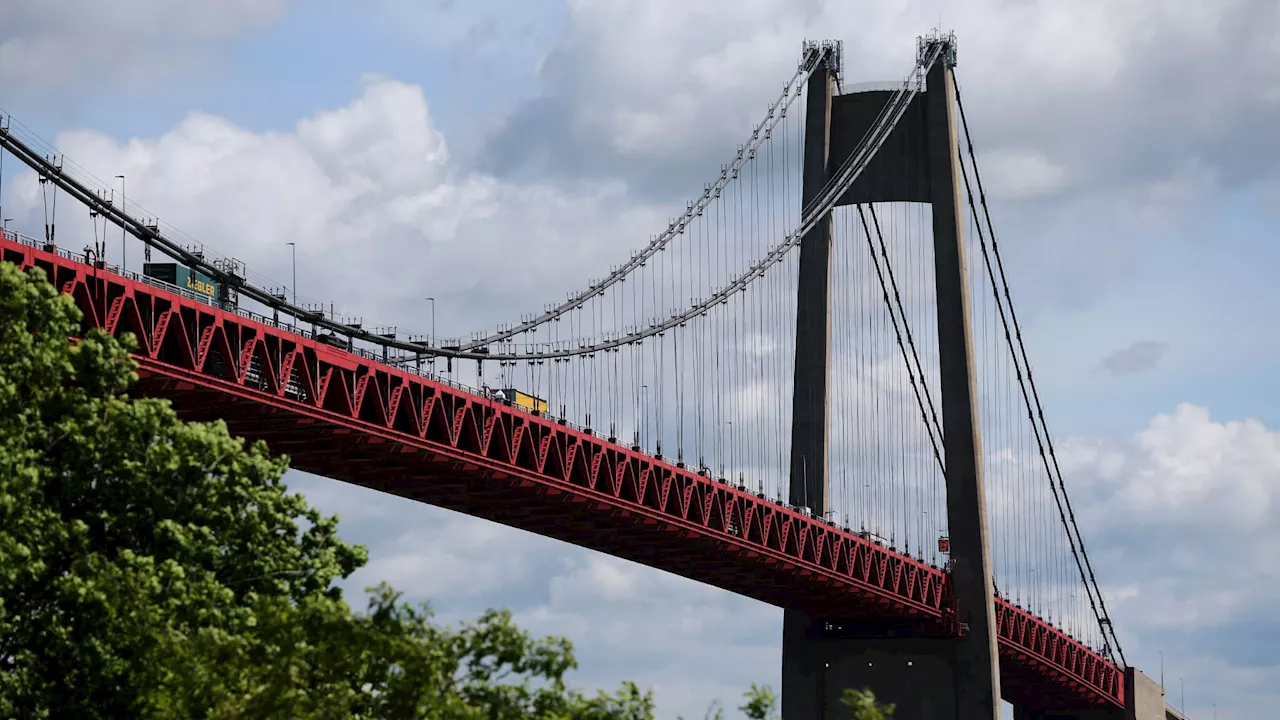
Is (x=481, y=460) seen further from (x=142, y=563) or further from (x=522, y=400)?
(x=142, y=563)

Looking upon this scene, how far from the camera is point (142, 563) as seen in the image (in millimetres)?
37312

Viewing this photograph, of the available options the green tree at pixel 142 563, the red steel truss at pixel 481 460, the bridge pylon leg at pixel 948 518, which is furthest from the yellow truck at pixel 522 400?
the green tree at pixel 142 563

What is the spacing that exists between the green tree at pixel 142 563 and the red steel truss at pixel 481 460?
1142 centimetres

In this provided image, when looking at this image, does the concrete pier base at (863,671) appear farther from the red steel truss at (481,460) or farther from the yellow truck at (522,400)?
the yellow truck at (522,400)

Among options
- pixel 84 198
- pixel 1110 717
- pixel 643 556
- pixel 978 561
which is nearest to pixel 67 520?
pixel 84 198

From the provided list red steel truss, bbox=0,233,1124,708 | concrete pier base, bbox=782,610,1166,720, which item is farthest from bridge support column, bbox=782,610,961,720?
red steel truss, bbox=0,233,1124,708

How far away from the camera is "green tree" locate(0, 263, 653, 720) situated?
113ft

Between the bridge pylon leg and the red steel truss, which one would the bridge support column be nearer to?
the bridge pylon leg

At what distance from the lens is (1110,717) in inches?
5027

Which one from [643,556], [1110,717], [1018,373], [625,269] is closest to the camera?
[643,556]

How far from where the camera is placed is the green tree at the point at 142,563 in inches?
1361

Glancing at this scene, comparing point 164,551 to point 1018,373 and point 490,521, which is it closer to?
point 490,521

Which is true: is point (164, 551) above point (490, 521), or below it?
below

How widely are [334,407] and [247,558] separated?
2258cm
